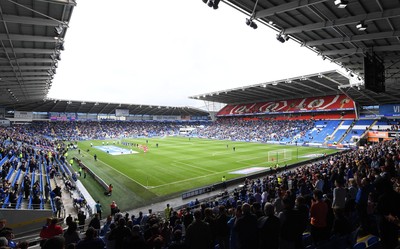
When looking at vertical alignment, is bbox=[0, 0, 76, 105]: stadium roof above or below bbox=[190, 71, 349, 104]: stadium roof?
below

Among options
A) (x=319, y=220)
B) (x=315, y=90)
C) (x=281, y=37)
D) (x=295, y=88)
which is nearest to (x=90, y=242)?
(x=319, y=220)

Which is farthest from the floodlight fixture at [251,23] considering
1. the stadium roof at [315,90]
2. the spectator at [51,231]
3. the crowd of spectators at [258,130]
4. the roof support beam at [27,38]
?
the crowd of spectators at [258,130]

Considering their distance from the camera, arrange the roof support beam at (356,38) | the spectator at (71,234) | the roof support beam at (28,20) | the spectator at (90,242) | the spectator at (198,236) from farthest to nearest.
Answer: the roof support beam at (356,38)
the roof support beam at (28,20)
the spectator at (71,234)
the spectator at (198,236)
the spectator at (90,242)

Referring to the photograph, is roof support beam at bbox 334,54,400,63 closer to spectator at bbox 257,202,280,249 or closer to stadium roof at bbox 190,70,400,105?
stadium roof at bbox 190,70,400,105

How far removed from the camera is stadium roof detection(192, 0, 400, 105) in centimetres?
1019

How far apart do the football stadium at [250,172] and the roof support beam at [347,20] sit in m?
0.05

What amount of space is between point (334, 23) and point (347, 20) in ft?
1.80

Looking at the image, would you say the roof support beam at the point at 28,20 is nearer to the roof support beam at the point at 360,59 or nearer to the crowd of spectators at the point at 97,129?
the roof support beam at the point at 360,59

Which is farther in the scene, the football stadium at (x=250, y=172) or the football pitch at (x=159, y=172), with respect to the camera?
the football pitch at (x=159, y=172)

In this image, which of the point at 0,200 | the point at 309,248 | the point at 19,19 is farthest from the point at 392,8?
the point at 0,200

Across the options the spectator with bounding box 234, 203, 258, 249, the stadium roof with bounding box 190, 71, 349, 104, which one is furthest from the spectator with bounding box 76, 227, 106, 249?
the stadium roof with bounding box 190, 71, 349, 104

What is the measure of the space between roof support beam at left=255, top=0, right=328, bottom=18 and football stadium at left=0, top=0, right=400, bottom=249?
0.15 ft

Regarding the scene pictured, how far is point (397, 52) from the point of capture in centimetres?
1488

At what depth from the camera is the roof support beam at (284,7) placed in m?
9.91
